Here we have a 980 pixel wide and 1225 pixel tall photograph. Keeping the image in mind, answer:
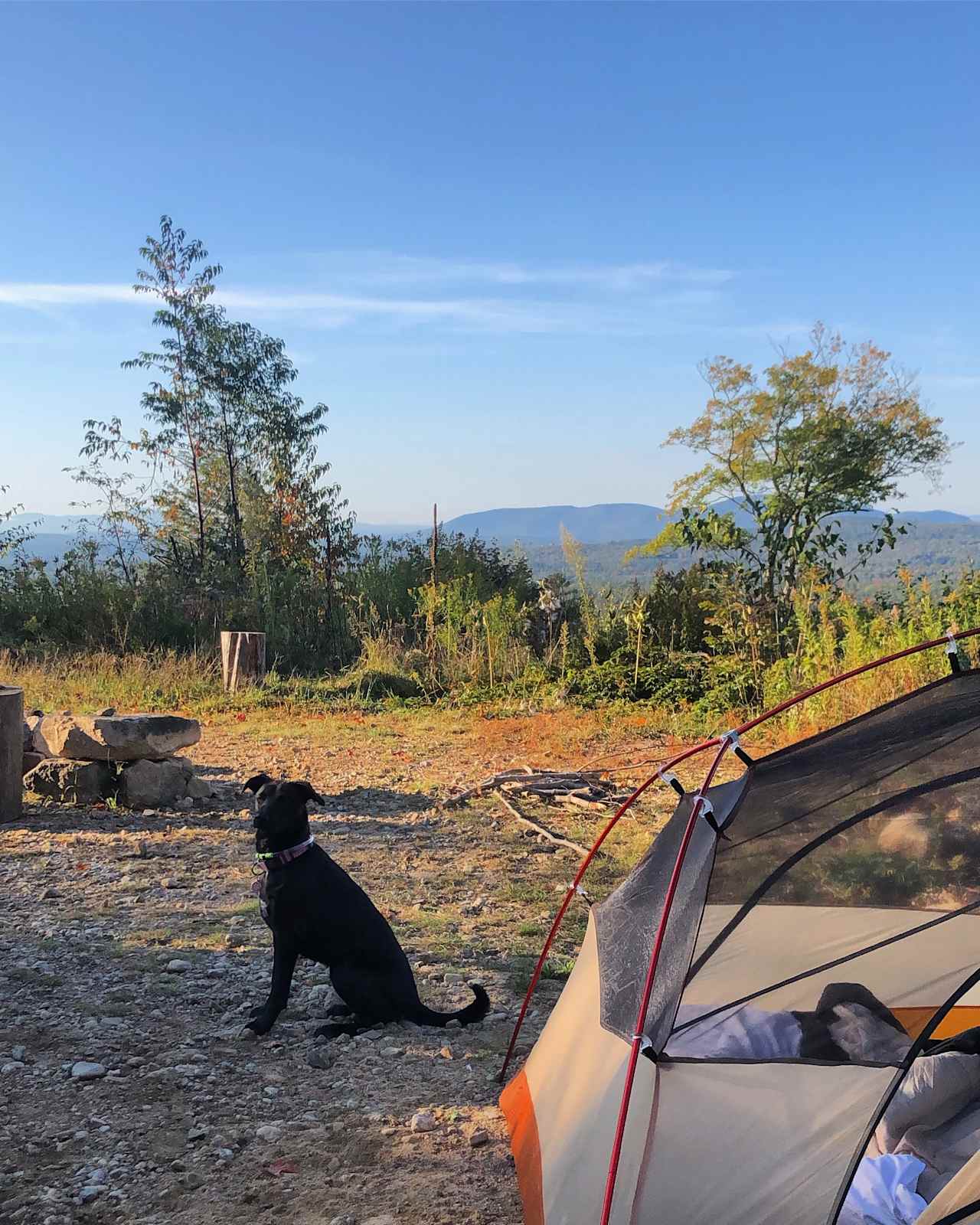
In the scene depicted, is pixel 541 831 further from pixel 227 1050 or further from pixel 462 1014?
pixel 227 1050

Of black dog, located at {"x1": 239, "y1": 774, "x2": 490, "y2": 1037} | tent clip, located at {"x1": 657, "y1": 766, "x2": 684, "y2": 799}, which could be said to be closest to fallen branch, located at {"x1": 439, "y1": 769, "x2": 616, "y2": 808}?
black dog, located at {"x1": 239, "y1": 774, "x2": 490, "y2": 1037}

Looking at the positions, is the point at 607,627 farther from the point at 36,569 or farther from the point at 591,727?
the point at 36,569

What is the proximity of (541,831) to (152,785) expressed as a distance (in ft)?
8.59

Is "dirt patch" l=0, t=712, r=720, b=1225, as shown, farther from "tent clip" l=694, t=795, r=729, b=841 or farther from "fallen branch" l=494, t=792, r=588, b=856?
"tent clip" l=694, t=795, r=729, b=841

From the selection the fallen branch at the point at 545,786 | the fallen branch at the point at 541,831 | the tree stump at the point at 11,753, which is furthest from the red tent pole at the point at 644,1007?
the tree stump at the point at 11,753

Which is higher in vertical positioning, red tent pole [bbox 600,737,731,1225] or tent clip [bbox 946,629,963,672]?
tent clip [bbox 946,629,963,672]

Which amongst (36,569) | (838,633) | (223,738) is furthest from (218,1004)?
(36,569)

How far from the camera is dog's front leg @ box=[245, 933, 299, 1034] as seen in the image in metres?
3.62

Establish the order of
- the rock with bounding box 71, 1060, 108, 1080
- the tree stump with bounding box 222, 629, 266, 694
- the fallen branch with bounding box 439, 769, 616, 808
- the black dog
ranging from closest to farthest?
the rock with bounding box 71, 1060, 108, 1080 < the black dog < the fallen branch with bounding box 439, 769, 616, 808 < the tree stump with bounding box 222, 629, 266, 694

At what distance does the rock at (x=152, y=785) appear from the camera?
670cm

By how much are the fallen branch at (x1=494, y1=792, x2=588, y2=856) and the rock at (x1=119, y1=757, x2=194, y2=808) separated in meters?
2.18

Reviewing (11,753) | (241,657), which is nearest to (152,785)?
(11,753)

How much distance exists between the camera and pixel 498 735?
9172 mm

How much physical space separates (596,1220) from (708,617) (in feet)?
30.0
